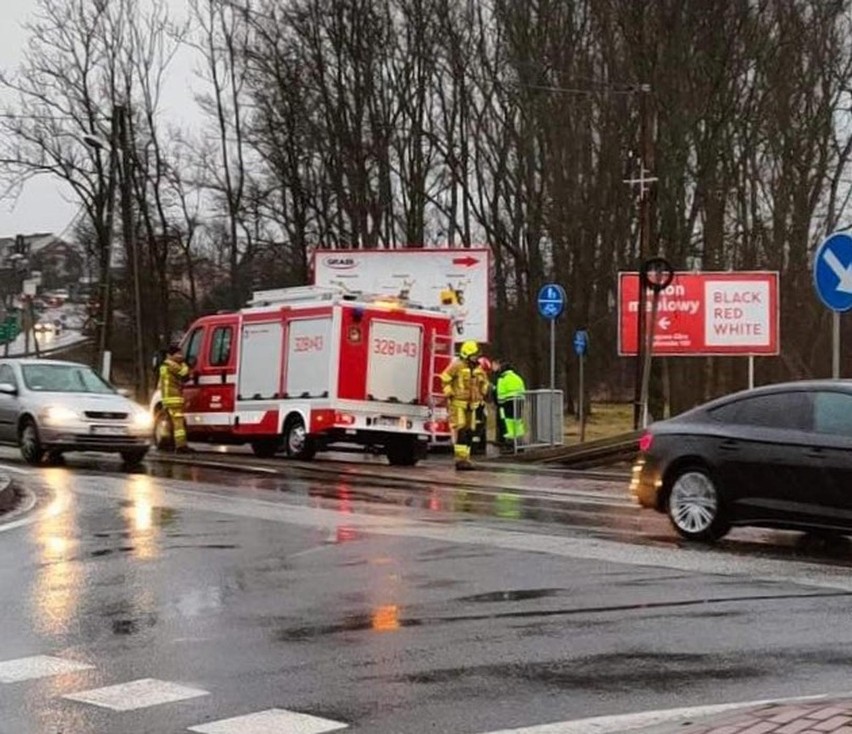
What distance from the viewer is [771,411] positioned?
1218cm

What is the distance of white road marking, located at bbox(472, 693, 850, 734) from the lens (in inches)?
238

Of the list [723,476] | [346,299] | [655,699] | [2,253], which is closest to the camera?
[655,699]

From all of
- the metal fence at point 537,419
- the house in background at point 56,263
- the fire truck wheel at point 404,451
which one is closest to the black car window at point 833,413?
the fire truck wheel at point 404,451

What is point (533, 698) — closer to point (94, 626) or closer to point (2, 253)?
point (94, 626)

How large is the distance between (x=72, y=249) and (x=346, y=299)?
4541cm

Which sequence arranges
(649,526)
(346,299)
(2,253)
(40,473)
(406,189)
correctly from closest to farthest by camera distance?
(649,526), (40,473), (346,299), (406,189), (2,253)

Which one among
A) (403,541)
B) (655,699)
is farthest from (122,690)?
(403,541)

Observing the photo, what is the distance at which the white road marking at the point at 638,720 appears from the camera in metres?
6.04

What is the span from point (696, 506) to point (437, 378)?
11499 mm

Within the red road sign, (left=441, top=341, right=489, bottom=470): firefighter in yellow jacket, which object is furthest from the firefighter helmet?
the red road sign

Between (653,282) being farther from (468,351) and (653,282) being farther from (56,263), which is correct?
(56,263)

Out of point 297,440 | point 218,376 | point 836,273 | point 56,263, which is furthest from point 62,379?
point 56,263

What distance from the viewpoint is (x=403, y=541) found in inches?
487

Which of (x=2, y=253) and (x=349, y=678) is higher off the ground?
(x=2, y=253)
